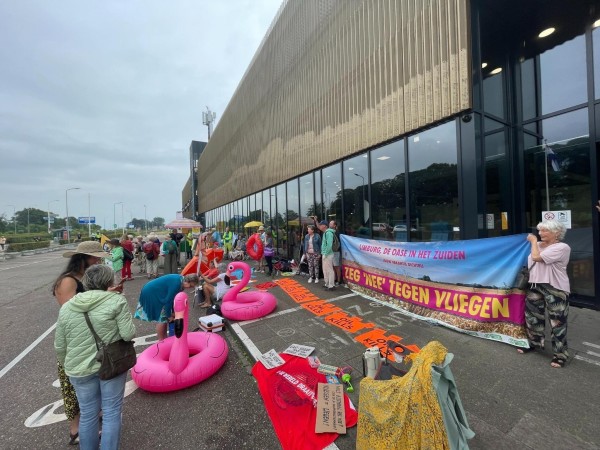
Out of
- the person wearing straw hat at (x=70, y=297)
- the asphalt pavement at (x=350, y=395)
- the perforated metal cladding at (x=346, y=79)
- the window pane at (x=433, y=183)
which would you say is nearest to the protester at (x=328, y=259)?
the asphalt pavement at (x=350, y=395)

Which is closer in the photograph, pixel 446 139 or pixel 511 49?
pixel 446 139

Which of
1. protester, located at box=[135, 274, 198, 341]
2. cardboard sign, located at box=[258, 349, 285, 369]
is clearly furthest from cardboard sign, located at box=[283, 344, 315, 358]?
protester, located at box=[135, 274, 198, 341]

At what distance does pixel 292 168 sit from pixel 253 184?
5.30m

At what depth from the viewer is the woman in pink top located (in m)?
3.47

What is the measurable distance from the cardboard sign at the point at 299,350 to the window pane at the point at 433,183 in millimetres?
3979

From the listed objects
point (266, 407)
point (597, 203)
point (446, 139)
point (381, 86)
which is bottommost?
point (266, 407)

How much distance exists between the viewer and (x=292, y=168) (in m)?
11.9

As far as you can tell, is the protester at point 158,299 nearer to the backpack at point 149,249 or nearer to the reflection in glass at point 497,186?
the reflection in glass at point 497,186

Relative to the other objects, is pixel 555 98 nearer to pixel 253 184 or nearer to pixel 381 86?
pixel 381 86

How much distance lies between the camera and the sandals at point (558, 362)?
3.45 metres

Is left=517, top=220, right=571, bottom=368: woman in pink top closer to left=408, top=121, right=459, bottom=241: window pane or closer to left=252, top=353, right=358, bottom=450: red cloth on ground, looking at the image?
left=408, top=121, right=459, bottom=241: window pane

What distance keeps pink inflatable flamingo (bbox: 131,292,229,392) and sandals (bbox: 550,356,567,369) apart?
4.60 metres

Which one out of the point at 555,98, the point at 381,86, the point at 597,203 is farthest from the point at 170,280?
the point at 555,98

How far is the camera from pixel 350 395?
312 centimetres
